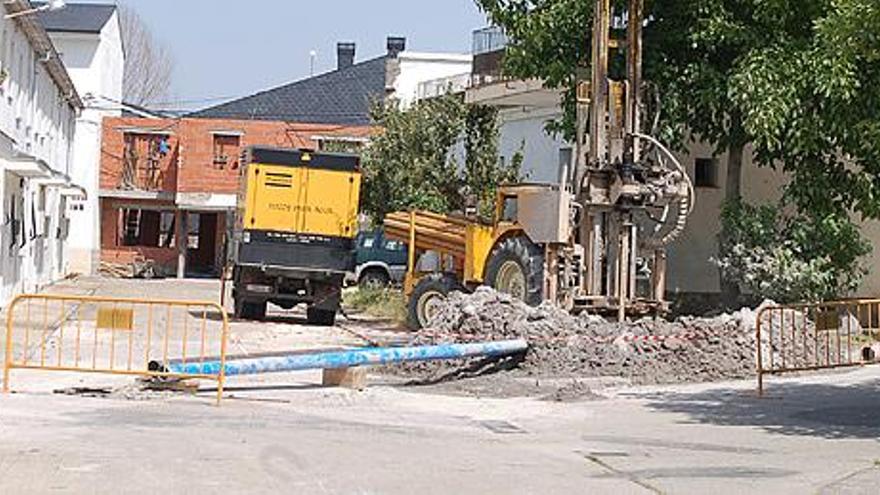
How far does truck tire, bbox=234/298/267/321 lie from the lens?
3222 centimetres

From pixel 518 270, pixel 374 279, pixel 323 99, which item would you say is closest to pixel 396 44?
pixel 323 99

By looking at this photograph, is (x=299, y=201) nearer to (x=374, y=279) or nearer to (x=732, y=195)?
(x=732, y=195)

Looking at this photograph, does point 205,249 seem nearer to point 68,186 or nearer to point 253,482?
point 68,186

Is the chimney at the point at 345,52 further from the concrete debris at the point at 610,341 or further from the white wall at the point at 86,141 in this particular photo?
the concrete debris at the point at 610,341

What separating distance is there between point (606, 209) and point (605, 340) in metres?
3.35

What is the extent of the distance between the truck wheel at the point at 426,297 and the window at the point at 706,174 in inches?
257

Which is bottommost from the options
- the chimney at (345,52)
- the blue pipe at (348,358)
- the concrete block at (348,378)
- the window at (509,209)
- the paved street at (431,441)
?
the paved street at (431,441)

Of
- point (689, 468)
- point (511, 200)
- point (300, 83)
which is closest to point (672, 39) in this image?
point (511, 200)

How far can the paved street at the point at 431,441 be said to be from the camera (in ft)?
38.2

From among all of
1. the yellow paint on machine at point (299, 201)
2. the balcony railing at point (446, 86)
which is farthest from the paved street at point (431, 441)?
the balcony railing at point (446, 86)

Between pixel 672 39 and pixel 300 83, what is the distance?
163 feet

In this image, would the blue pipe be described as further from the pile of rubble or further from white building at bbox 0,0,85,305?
white building at bbox 0,0,85,305

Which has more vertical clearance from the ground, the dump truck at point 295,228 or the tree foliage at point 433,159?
the tree foliage at point 433,159

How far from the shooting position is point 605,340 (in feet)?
70.6
